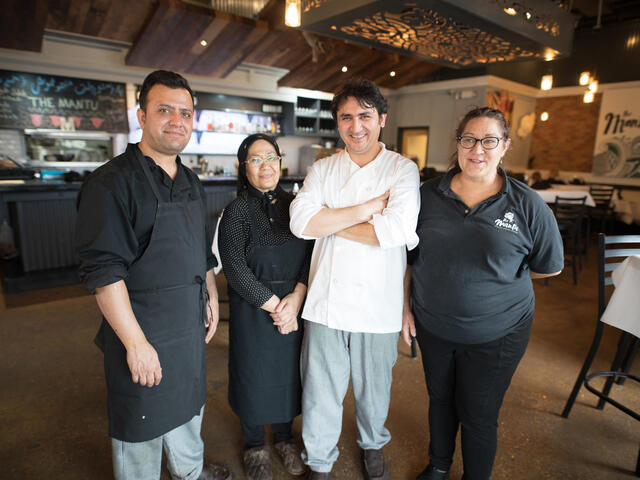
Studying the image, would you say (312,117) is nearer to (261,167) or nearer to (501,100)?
(501,100)

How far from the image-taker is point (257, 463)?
6.21 feet

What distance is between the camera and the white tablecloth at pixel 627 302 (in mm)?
2115

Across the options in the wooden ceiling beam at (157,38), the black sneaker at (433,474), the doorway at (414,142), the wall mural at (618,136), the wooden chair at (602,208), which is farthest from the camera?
the doorway at (414,142)

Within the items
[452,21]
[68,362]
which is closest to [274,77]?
[452,21]

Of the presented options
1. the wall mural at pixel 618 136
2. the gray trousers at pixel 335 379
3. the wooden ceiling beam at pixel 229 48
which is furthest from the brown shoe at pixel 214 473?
the wall mural at pixel 618 136

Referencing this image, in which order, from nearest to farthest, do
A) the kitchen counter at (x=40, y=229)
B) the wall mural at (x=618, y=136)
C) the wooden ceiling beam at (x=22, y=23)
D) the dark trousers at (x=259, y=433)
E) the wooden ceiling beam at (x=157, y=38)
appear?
the dark trousers at (x=259, y=433)
the kitchen counter at (x=40, y=229)
the wooden ceiling beam at (x=22, y=23)
the wooden ceiling beam at (x=157, y=38)
the wall mural at (x=618, y=136)

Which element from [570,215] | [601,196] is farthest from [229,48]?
[601,196]

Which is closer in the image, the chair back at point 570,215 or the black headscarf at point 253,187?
the black headscarf at point 253,187

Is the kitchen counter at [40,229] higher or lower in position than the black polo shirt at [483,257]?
lower

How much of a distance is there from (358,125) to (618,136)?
10.3 meters

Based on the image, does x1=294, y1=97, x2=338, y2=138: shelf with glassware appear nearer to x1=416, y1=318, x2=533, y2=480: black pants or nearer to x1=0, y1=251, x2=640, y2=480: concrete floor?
x1=0, y1=251, x2=640, y2=480: concrete floor

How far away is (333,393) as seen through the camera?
176 centimetres

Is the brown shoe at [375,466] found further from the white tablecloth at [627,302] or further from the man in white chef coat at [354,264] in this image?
the white tablecloth at [627,302]

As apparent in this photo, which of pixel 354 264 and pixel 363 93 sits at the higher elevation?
pixel 363 93
